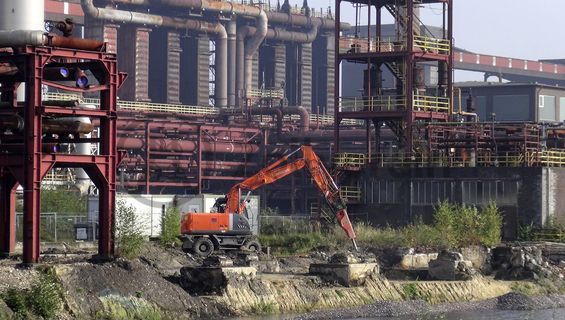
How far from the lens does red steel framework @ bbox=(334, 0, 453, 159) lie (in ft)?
253

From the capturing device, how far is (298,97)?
Result: 126000 mm

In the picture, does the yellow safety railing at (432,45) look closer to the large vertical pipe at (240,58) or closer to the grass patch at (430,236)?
the grass patch at (430,236)

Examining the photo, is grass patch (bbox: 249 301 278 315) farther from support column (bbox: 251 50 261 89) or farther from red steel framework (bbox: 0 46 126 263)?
support column (bbox: 251 50 261 89)

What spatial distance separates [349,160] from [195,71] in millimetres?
39466

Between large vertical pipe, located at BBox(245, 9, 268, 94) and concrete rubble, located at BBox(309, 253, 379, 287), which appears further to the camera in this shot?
large vertical pipe, located at BBox(245, 9, 268, 94)

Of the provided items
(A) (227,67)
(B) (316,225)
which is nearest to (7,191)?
(B) (316,225)

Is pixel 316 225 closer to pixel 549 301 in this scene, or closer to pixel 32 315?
pixel 549 301


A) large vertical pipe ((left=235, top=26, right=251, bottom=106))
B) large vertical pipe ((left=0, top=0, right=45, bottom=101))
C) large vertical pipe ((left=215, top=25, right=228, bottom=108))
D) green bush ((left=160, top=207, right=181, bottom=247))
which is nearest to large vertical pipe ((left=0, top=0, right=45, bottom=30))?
large vertical pipe ((left=0, top=0, right=45, bottom=101))

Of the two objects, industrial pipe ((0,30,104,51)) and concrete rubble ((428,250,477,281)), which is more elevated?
industrial pipe ((0,30,104,51))

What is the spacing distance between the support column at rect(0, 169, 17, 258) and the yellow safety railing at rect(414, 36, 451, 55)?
117 ft

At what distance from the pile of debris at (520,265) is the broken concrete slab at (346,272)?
960cm

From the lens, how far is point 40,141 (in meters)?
44.5

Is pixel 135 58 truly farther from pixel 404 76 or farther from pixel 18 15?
pixel 18 15

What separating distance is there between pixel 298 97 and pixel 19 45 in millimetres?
81696
